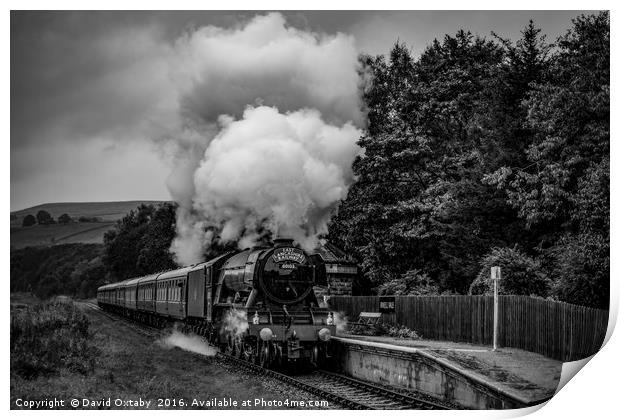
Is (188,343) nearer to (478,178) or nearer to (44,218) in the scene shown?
(44,218)

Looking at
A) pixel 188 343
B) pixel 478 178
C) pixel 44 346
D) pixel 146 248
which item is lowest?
pixel 188 343

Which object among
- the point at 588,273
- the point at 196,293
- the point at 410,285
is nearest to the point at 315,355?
the point at 196,293

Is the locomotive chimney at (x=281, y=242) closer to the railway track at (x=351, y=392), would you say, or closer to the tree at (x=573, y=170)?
the railway track at (x=351, y=392)

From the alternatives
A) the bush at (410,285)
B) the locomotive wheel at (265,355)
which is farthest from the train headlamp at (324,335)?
Answer: the bush at (410,285)

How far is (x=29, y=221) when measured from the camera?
1266cm

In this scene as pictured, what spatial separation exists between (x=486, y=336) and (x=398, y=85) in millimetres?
14794

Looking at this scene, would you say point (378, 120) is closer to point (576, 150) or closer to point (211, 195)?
point (576, 150)

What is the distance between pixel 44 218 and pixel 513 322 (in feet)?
36.7

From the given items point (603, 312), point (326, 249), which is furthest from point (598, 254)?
point (326, 249)

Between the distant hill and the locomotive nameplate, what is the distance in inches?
143

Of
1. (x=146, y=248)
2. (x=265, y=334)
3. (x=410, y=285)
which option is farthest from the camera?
A: (x=146, y=248)

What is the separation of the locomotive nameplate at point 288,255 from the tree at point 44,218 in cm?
542

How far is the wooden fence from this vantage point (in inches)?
548

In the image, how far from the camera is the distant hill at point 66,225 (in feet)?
40.6
